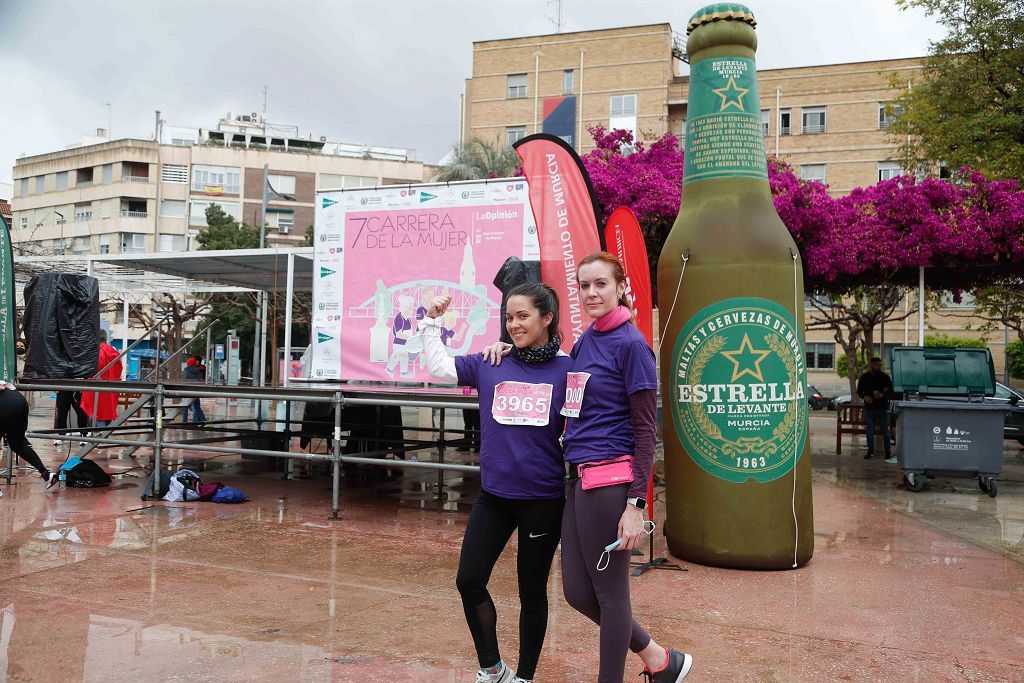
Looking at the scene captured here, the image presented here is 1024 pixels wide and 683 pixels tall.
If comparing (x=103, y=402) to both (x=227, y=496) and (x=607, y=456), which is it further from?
(x=607, y=456)

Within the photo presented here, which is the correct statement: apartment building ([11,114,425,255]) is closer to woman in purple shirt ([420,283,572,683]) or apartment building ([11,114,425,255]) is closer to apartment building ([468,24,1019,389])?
apartment building ([468,24,1019,389])

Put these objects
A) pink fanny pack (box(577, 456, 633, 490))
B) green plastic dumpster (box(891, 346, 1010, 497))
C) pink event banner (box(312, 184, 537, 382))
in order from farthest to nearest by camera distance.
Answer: pink event banner (box(312, 184, 537, 382)), green plastic dumpster (box(891, 346, 1010, 497)), pink fanny pack (box(577, 456, 633, 490))

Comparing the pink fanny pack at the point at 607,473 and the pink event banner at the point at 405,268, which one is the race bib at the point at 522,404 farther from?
the pink event banner at the point at 405,268

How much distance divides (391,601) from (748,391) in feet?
8.83

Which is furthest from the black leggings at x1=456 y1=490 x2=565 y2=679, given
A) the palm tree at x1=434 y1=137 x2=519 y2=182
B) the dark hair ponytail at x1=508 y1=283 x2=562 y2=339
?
the palm tree at x1=434 y1=137 x2=519 y2=182

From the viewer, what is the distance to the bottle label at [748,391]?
218 inches

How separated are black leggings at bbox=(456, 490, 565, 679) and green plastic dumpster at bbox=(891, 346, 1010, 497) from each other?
7.93 meters

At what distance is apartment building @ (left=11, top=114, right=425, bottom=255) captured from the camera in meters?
52.8

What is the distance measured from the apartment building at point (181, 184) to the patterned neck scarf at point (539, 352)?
1992 inches

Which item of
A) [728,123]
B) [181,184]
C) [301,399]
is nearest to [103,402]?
[301,399]

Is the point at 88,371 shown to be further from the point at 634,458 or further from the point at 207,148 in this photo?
the point at 207,148

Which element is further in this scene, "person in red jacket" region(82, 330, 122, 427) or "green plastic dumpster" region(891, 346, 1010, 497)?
"person in red jacket" region(82, 330, 122, 427)

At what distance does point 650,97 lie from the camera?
40.5 meters

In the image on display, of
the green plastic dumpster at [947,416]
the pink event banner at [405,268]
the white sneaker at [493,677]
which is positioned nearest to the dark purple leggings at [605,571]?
the white sneaker at [493,677]
